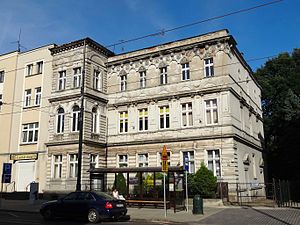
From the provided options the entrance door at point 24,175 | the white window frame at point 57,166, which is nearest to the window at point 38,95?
the entrance door at point 24,175

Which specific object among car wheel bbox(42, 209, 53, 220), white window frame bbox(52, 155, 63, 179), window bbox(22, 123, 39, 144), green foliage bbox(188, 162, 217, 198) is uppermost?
window bbox(22, 123, 39, 144)

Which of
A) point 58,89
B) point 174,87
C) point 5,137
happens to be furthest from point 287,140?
point 5,137

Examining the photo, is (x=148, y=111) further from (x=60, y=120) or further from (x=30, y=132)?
(x=30, y=132)

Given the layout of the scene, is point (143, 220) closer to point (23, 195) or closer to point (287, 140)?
point (23, 195)

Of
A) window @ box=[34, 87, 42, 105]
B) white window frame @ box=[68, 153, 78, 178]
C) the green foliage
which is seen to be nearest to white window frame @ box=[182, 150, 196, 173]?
the green foliage

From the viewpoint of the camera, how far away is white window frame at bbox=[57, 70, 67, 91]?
3375 cm

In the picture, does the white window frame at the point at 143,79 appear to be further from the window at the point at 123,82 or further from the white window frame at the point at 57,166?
the white window frame at the point at 57,166

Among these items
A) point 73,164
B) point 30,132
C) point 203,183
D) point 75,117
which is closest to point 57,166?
point 73,164

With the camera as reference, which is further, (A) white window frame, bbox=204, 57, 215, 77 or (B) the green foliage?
(A) white window frame, bbox=204, 57, 215, 77

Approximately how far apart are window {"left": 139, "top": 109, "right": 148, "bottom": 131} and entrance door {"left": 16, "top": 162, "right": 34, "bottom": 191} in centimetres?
1199

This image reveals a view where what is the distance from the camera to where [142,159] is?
31391 millimetres

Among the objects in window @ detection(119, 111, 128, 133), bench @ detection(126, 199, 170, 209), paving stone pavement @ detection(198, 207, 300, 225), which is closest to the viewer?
paving stone pavement @ detection(198, 207, 300, 225)

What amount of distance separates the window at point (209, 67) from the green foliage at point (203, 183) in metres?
8.42

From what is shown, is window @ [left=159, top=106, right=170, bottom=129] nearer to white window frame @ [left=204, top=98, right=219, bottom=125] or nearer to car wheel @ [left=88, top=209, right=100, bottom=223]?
white window frame @ [left=204, top=98, right=219, bottom=125]
